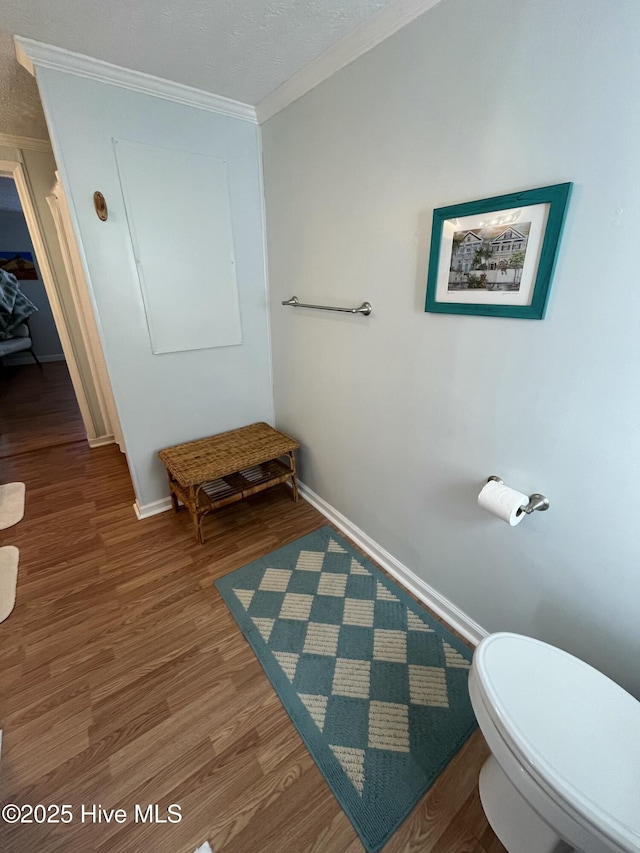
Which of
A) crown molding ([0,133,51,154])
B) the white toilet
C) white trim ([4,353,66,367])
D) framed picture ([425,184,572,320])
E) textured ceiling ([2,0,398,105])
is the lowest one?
white trim ([4,353,66,367])

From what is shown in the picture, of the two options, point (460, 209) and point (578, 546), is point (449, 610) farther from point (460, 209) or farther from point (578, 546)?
point (460, 209)

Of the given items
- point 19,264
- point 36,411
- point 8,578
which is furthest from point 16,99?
point 19,264

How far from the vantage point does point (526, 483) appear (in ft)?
3.71

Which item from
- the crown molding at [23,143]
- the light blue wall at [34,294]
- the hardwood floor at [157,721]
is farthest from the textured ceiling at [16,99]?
the light blue wall at [34,294]

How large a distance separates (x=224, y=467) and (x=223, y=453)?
17 centimetres

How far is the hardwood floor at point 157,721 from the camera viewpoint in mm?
942

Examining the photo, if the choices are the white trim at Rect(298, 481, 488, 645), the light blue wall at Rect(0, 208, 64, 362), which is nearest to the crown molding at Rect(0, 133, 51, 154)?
the white trim at Rect(298, 481, 488, 645)

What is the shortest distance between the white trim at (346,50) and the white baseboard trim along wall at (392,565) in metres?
2.03

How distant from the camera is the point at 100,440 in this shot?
3.10 metres

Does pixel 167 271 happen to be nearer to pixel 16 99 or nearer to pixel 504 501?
pixel 16 99

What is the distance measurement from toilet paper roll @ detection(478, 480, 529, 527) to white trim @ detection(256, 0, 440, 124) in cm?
148

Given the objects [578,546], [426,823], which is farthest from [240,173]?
[426,823]

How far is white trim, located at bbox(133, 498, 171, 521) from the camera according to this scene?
2.15m

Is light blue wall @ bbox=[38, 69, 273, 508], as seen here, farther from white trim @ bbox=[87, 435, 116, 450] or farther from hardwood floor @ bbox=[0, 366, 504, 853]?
white trim @ bbox=[87, 435, 116, 450]
